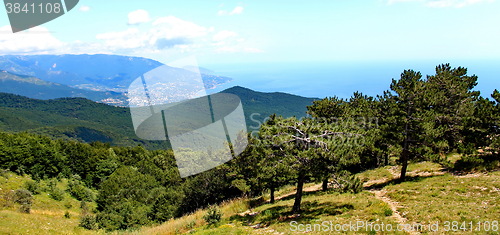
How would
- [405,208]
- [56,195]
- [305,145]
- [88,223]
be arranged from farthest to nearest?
[56,195]
[88,223]
[305,145]
[405,208]

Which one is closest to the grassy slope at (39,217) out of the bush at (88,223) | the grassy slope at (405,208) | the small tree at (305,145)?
the bush at (88,223)

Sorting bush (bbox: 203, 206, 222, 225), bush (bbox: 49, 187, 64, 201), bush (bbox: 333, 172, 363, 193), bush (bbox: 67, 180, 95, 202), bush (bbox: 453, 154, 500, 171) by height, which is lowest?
bush (bbox: 67, 180, 95, 202)

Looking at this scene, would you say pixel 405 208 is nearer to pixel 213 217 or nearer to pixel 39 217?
pixel 213 217

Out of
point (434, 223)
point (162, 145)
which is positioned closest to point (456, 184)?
point (434, 223)

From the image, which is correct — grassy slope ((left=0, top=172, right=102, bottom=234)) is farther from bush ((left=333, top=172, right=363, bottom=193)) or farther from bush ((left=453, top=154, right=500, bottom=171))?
bush ((left=453, top=154, right=500, bottom=171))

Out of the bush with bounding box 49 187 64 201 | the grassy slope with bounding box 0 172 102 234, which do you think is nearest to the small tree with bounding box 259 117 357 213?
the grassy slope with bounding box 0 172 102 234

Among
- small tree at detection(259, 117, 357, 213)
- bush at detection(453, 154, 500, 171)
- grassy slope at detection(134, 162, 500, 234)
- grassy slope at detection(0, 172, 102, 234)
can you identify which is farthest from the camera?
bush at detection(453, 154, 500, 171)

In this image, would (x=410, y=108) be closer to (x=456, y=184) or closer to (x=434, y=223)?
(x=456, y=184)

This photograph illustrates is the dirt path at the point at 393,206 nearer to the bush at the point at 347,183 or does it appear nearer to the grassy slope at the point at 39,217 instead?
the bush at the point at 347,183

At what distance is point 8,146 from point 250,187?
57.3 meters

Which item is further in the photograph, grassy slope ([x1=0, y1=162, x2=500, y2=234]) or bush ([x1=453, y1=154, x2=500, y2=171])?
bush ([x1=453, y1=154, x2=500, y2=171])

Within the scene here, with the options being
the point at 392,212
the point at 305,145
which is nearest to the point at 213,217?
the point at 305,145

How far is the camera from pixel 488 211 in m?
12.0

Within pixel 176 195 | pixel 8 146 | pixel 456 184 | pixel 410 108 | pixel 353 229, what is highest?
pixel 410 108
